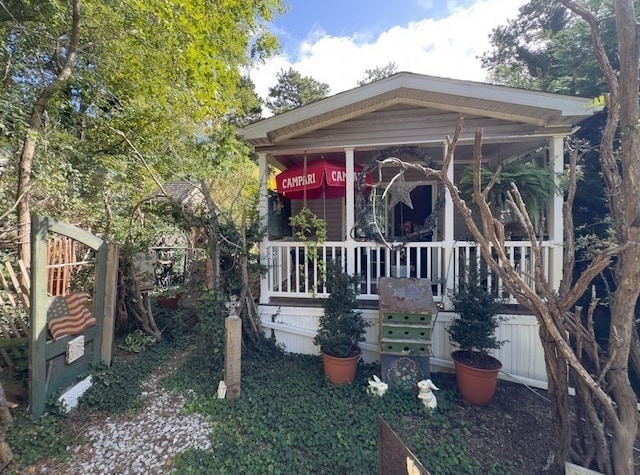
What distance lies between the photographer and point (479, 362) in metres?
3.02

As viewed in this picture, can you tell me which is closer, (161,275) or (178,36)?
(178,36)

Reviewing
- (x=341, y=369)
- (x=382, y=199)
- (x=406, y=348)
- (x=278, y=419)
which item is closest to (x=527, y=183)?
(x=382, y=199)

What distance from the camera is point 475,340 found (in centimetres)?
300

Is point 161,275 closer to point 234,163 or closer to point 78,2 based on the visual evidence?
point 78,2

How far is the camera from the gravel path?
2.13 metres

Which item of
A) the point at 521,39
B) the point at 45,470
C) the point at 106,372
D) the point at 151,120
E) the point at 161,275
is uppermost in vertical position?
the point at 521,39

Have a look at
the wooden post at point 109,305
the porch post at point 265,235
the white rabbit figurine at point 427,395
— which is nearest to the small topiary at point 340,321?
the white rabbit figurine at point 427,395

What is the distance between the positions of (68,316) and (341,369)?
2818mm

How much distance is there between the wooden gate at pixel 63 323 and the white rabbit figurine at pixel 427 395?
3430 millimetres

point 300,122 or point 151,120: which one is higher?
point 151,120

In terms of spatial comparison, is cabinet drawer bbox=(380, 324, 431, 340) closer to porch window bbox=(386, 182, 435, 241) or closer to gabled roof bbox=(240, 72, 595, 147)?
gabled roof bbox=(240, 72, 595, 147)

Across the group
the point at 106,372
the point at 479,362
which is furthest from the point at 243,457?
the point at 479,362

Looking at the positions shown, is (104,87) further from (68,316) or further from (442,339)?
(442,339)

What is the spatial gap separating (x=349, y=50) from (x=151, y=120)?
38.6ft
